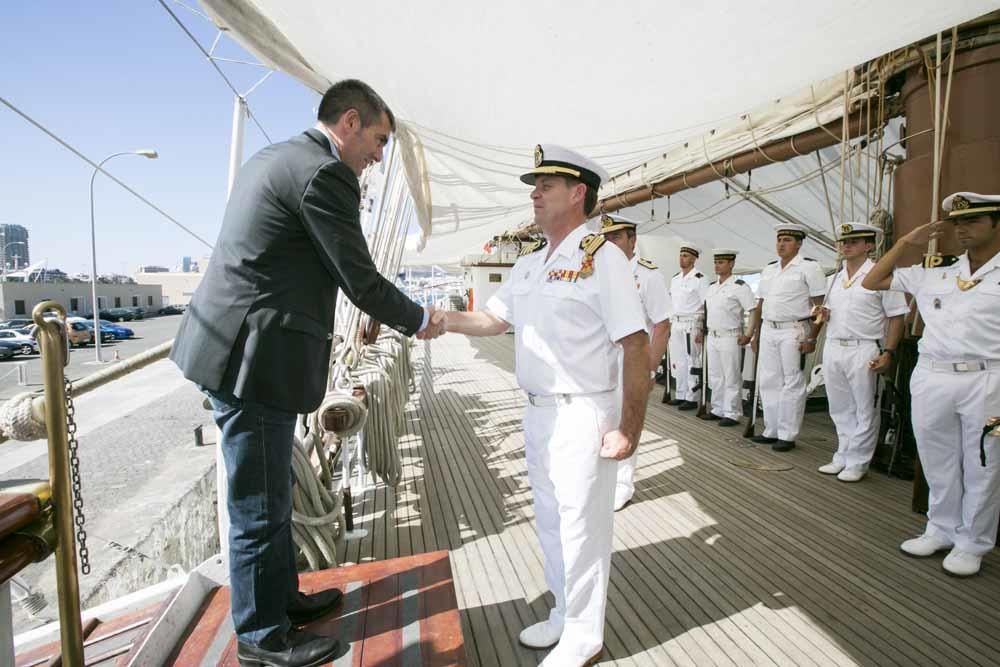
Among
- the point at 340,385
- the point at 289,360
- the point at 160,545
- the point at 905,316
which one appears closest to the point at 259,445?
the point at 289,360

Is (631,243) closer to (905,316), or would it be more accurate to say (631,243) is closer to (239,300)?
(905,316)

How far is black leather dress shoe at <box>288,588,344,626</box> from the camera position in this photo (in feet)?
5.55

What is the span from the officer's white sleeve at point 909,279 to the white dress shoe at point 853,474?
4.23ft

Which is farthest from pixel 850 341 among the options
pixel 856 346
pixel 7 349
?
pixel 7 349

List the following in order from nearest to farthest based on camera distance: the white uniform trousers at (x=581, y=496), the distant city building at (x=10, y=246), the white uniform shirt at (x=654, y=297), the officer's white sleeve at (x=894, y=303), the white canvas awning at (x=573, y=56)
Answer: the white uniform trousers at (x=581, y=496), the white canvas awning at (x=573, y=56), the distant city building at (x=10, y=246), the white uniform shirt at (x=654, y=297), the officer's white sleeve at (x=894, y=303)

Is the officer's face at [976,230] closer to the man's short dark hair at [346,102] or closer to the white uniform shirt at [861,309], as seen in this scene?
the white uniform shirt at [861,309]

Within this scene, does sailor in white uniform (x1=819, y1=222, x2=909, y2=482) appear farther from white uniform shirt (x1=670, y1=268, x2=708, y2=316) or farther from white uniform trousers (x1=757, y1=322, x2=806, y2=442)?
white uniform shirt (x1=670, y1=268, x2=708, y2=316)

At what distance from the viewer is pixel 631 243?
3693 mm

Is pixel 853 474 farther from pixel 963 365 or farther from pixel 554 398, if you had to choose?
pixel 554 398

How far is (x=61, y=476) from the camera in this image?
91 centimetres

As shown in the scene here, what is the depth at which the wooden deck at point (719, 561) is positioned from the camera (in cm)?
194

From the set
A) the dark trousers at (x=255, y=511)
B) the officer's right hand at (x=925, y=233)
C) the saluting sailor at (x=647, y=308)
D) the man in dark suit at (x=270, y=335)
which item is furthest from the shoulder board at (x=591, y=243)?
the officer's right hand at (x=925, y=233)

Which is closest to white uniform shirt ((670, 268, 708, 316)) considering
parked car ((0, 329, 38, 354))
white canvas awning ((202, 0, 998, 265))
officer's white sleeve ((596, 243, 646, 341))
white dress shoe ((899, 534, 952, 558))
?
white canvas awning ((202, 0, 998, 265))

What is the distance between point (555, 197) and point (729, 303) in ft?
12.6
